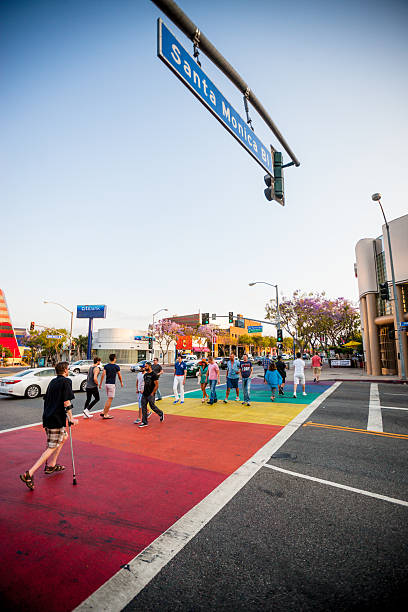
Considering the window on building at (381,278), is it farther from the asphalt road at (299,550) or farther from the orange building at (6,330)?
the orange building at (6,330)

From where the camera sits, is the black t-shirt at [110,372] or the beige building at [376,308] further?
the beige building at [376,308]

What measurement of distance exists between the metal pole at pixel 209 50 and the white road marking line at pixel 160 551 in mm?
5587

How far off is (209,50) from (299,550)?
5840mm

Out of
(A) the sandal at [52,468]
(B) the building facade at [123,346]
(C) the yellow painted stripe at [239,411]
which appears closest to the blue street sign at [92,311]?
(B) the building facade at [123,346]

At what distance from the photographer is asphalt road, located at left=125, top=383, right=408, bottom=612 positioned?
2.35 metres

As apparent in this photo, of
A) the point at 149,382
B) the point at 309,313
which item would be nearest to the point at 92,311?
the point at 309,313

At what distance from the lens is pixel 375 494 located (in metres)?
4.08

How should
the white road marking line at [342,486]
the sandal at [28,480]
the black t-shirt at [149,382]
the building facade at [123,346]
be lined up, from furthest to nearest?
1. the building facade at [123,346]
2. the black t-shirt at [149,382]
3. the sandal at [28,480]
4. the white road marking line at [342,486]

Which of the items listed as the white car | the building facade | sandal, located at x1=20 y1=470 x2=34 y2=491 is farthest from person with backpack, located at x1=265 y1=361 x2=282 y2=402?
the building facade

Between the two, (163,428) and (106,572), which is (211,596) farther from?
(163,428)

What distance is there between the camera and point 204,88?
4.37 meters

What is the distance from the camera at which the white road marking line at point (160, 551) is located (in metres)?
2.37

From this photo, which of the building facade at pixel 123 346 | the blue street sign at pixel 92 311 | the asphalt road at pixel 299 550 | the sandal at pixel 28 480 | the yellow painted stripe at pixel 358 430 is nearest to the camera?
the asphalt road at pixel 299 550

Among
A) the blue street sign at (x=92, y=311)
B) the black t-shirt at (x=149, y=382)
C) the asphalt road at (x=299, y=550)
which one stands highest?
the blue street sign at (x=92, y=311)
